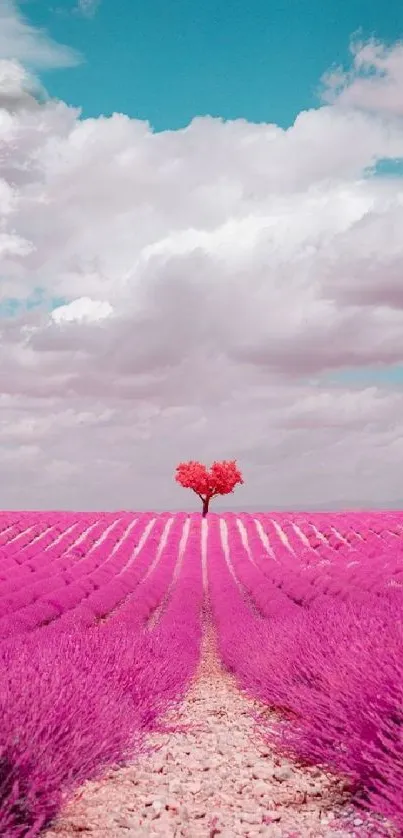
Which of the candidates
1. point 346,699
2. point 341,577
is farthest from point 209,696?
point 341,577

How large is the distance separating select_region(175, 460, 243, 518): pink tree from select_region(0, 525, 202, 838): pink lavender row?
35.7 meters

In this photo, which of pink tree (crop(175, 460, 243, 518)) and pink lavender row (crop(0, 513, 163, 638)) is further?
pink tree (crop(175, 460, 243, 518))

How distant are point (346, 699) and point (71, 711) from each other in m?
1.89

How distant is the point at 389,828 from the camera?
4.12m

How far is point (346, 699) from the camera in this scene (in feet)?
16.7

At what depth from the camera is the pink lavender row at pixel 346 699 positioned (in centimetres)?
451

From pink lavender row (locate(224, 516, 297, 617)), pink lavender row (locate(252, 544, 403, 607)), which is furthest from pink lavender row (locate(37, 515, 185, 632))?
pink lavender row (locate(252, 544, 403, 607))

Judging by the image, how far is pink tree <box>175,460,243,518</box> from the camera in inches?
1766

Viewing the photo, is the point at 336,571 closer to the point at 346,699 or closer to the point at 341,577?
the point at 341,577

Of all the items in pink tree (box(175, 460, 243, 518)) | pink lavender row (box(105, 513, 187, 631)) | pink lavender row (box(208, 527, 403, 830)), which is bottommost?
pink lavender row (box(105, 513, 187, 631))

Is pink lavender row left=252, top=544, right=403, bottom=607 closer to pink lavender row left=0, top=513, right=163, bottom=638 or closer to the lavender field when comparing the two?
the lavender field

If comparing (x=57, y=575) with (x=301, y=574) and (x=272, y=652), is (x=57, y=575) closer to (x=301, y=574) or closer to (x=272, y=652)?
(x=301, y=574)

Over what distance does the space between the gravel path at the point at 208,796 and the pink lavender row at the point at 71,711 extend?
0.16 metres

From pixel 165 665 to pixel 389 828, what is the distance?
4.34 metres
